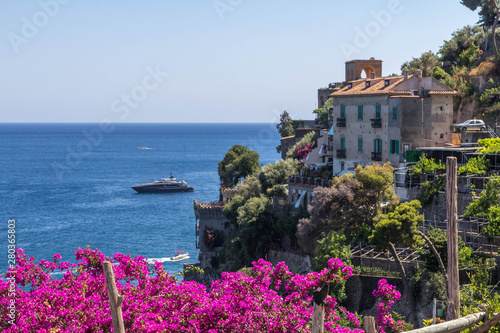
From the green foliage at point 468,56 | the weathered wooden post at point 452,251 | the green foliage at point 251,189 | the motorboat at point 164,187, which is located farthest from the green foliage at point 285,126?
the weathered wooden post at point 452,251

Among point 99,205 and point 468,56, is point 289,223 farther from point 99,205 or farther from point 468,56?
point 99,205

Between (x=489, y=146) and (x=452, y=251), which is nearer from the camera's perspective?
(x=452, y=251)

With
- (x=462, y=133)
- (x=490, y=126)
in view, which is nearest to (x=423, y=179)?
(x=462, y=133)

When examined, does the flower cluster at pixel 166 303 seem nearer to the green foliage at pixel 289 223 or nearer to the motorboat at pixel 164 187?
the green foliage at pixel 289 223

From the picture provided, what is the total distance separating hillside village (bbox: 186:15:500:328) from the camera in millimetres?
30734

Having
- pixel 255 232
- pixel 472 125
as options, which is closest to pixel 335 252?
pixel 255 232

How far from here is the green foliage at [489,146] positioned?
115 ft

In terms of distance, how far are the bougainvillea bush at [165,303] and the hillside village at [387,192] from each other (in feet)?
34.9

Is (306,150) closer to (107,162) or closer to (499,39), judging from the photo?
(499,39)

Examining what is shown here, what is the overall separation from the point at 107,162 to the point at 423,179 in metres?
142

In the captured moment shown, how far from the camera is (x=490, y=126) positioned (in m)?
43.2

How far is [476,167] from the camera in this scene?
3450cm

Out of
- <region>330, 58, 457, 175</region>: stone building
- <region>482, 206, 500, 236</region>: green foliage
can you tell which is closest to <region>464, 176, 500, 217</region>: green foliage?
<region>482, 206, 500, 236</region>: green foliage

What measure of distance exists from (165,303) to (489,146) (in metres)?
24.5
